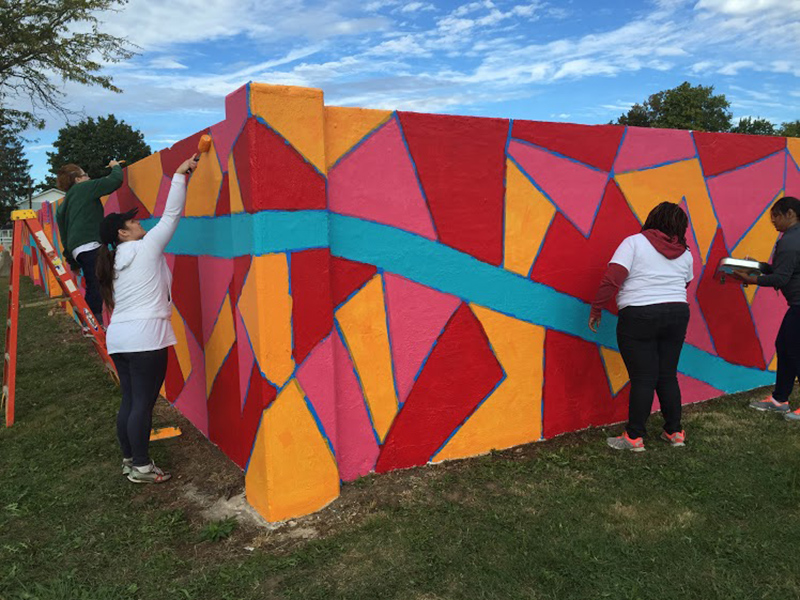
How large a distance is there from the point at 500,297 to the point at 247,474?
6.38 feet

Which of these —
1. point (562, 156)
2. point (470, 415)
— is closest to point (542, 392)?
point (470, 415)

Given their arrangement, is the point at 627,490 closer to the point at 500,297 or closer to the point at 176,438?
the point at 500,297

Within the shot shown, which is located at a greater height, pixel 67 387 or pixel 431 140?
pixel 431 140

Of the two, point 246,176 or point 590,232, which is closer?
point 246,176

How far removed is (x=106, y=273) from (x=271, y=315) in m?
1.25

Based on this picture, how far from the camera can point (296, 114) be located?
118 inches

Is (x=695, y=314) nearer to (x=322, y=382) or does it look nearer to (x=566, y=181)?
(x=566, y=181)

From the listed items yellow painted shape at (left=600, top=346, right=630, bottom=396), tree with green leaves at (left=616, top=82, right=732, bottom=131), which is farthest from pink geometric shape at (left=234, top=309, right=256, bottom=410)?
tree with green leaves at (left=616, top=82, right=732, bottom=131)

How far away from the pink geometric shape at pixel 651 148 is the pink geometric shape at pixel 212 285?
9.50 ft

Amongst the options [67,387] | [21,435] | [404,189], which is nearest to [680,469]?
[404,189]

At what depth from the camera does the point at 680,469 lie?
3686 millimetres

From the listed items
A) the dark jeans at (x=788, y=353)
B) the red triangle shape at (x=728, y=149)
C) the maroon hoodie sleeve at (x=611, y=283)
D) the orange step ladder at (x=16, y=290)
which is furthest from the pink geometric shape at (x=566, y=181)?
the orange step ladder at (x=16, y=290)

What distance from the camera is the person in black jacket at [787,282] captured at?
14.3 feet

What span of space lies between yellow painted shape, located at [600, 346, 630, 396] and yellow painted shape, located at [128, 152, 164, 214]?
3.81m
